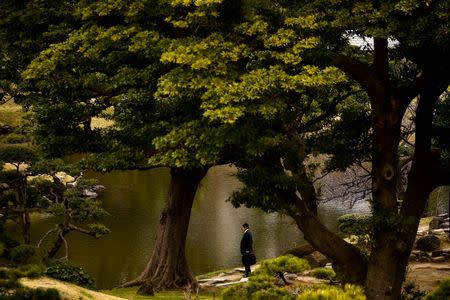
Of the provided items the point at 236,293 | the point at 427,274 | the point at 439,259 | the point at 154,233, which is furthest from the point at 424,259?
the point at 154,233

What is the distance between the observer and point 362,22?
470 inches

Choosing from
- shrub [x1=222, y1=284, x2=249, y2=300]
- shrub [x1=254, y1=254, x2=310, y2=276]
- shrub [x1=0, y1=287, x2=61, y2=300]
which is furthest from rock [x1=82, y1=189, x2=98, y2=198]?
shrub [x1=0, y1=287, x2=61, y2=300]

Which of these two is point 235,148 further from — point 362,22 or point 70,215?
point 70,215

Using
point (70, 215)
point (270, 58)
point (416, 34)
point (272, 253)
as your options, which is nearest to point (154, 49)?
point (270, 58)

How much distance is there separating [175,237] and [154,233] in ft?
50.3

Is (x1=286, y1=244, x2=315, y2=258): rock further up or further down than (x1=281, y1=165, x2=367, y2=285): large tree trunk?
further down

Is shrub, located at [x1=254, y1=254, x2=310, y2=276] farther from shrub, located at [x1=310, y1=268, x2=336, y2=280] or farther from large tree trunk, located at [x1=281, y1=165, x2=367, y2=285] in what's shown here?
shrub, located at [x1=310, y1=268, x2=336, y2=280]

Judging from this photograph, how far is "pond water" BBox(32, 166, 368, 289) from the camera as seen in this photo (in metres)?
29.9

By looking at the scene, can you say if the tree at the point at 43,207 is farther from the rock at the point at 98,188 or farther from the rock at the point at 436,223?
the rock at the point at 98,188

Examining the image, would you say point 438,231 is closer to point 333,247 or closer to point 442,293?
point 442,293

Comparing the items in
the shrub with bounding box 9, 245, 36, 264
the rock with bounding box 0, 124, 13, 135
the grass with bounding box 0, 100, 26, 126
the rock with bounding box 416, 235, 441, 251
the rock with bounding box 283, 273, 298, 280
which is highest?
the grass with bounding box 0, 100, 26, 126

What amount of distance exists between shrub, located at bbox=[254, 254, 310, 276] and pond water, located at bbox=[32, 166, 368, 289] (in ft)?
24.2

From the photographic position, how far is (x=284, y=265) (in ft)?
56.6

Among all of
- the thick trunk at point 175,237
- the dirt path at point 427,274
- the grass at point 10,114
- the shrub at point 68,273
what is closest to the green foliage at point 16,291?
the shrub at point 68,273
